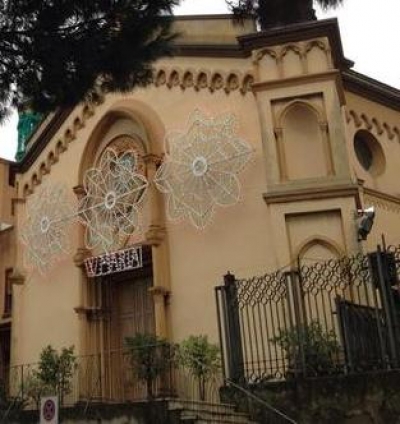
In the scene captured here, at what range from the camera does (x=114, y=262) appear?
15633 millimetres

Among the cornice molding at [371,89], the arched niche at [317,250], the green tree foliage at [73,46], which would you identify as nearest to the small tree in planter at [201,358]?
the arched niche at [317,250]

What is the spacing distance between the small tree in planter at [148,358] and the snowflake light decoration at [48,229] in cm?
461

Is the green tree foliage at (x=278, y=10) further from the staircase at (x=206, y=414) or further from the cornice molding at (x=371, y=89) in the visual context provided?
the staircase at (x=206, y=414)

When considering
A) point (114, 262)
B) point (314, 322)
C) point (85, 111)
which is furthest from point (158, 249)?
point (85, 111)

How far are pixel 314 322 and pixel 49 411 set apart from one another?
4.77 metres

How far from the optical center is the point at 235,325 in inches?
433

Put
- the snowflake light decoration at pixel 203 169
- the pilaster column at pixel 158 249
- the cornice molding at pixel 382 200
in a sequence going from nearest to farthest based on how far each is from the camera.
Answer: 1. the snowflake light decoration at pixel 203 169
2. the pilaster column at pixel 158 249
3. the cornice molding at pixel 382 200

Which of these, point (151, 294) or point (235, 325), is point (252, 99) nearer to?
point (151, 294)

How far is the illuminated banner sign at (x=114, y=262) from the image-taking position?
1528cm

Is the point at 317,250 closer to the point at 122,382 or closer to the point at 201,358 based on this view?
the point at 201,358

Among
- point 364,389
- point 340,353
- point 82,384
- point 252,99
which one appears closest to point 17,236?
point 82,384

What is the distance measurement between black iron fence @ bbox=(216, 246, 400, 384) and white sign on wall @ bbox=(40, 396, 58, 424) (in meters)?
3.18

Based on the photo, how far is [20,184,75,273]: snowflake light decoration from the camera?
56.3ft

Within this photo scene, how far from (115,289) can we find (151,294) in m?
1.96
